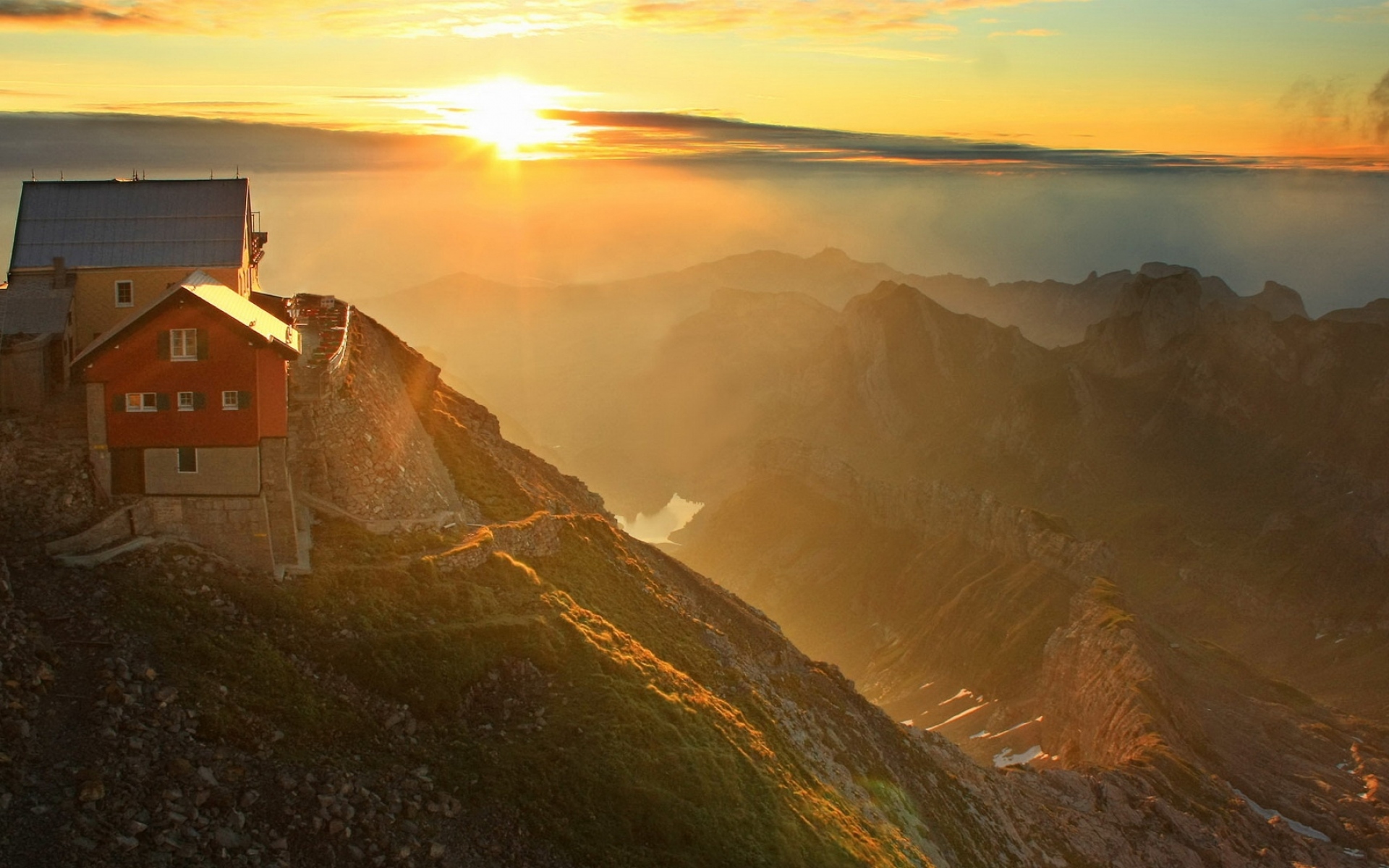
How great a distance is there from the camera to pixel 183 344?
4334 centimetres

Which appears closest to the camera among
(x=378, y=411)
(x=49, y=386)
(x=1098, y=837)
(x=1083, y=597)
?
(x=49, y=386)

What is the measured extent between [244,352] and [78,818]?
61.5 ft

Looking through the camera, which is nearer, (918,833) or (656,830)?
(656,830)

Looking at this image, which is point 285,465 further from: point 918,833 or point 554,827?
point 918,833

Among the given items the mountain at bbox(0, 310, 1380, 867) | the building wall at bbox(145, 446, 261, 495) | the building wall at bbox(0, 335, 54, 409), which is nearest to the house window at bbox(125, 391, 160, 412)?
the building wall at bbox(145, 446, 261, 495)

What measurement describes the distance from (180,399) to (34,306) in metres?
9.41

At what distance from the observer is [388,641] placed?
42.7 metres

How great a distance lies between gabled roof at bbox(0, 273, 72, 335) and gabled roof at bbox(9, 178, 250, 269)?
90 cm

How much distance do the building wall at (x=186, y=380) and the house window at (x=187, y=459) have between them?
246 mm

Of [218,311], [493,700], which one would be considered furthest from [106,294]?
[493,700]

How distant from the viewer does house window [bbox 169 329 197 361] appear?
43250 millimetres

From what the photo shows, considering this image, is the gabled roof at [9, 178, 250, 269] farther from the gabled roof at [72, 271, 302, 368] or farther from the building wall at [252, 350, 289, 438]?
the building wall at [252, 350, 289, 438]

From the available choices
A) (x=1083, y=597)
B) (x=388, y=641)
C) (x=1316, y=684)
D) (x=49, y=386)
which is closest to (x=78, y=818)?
(x=388, y=641)

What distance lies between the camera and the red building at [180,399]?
1687 inches
